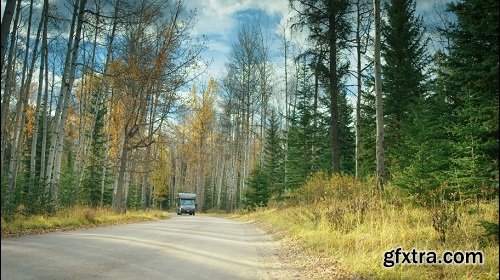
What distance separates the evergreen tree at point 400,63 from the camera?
2056cm

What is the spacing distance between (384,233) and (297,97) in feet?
84.8

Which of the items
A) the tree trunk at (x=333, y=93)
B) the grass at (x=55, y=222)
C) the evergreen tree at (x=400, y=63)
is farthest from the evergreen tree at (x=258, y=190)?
the grass at (x=55, y=222)

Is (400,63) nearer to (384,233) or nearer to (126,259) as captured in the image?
(384,233)

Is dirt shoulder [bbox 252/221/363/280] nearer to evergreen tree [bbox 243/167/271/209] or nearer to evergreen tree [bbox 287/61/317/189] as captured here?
evergreen tree [bbox 287/61/317/189]

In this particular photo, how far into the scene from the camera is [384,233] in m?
7.72

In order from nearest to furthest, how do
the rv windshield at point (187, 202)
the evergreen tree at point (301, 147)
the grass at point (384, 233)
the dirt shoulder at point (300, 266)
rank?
the grass at point (384, 233)
the dirt shoulder at point (300, 266)
the evergreen tree at point (301, 147)
the rv windshield at point (187, 202)

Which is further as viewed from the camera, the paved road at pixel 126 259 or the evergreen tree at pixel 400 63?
the evergreen tree at pixel 400 63

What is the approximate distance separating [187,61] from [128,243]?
14439 mm

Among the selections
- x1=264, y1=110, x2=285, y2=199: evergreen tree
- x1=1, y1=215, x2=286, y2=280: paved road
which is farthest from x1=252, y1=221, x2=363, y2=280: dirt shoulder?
x1=264, y1=110, x2=285, y2=199: evergreen tree

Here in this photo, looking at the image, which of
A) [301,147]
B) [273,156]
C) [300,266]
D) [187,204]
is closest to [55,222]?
[300,266]

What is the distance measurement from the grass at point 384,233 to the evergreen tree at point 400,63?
896cm

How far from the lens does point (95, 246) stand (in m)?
8.42

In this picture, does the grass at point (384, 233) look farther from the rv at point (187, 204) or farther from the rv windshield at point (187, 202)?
the rv windshield at point (187, 202)

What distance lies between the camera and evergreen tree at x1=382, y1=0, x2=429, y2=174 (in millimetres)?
20562
